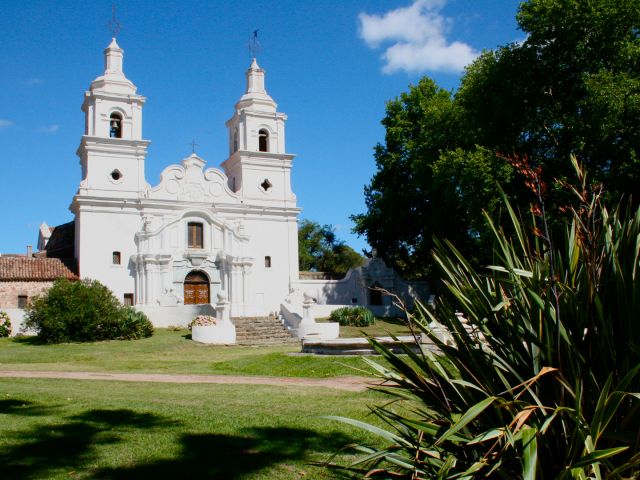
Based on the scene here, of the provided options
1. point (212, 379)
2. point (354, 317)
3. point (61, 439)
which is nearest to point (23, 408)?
point (61, 439)

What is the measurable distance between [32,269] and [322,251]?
35986 millimetres

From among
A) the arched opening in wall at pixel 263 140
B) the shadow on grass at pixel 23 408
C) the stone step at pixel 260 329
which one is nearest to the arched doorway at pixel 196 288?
the stone step at pixel 260 329

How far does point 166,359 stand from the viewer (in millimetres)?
18516

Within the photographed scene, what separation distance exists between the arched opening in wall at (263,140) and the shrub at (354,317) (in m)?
12.1

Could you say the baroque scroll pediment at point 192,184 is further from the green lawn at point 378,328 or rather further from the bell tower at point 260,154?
the green lawn at point 378,328

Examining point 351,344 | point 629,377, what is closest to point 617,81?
point 351,344

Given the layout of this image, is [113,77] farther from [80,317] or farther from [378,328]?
[378,328]

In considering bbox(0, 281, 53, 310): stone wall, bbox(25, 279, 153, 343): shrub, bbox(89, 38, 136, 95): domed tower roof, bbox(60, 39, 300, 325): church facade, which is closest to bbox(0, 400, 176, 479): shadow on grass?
bbox(25, 279, 153, 343): shrub

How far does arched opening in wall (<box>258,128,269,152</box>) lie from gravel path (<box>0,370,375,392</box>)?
2513cm

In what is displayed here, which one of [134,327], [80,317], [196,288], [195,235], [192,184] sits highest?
[192,184]

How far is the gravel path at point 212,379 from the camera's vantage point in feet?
38.3

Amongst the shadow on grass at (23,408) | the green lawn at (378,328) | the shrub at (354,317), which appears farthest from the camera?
the shrub at (354,317)

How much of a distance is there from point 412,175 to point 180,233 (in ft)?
43.3

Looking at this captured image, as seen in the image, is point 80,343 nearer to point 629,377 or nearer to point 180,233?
point 180,233
